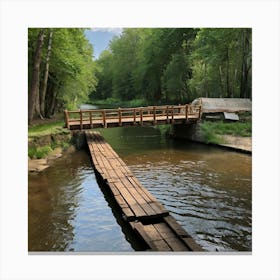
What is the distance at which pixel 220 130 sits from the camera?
11094 mm

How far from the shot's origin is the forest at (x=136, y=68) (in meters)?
9.25

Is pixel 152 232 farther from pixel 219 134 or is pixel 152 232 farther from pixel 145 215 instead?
pixel 219 134

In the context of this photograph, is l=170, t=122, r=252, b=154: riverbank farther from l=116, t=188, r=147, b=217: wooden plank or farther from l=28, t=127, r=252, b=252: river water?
l=116, t=188, r=147, b=217: wooden plank

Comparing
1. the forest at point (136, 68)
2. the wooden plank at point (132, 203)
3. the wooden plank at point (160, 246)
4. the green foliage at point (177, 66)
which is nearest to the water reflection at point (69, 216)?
the wooden plank at point (132, 203)

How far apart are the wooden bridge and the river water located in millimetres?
1320

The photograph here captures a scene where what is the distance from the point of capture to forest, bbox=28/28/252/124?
9.25 meters

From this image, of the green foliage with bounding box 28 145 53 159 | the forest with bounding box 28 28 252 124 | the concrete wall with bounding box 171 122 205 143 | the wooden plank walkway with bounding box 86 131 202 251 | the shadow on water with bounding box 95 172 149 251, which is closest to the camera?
the wooden plank walkway with bounding box 86 131 202 251

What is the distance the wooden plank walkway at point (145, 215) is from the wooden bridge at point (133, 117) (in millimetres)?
3745

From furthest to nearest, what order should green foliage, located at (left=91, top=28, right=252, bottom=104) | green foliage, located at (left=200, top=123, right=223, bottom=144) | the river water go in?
green foliage, located at (left=200, top=123, right=223, bottom=144) < green foliage, located at (left=91, top=28, right=252, bottom=104) < the river water

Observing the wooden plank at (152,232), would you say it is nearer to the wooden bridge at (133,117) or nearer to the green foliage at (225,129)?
the green foliage at (225,129)

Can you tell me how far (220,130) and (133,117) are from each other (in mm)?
2945

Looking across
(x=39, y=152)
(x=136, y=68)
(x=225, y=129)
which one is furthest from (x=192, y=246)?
(x=136, y=68)

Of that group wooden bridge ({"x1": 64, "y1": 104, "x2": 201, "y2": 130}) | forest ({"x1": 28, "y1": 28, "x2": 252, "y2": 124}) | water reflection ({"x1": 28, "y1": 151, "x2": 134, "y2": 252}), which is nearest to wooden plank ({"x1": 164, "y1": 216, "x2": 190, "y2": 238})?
water reflection ({"x1": 28, "y1": 151, "x2": 134, "y2": 252})
